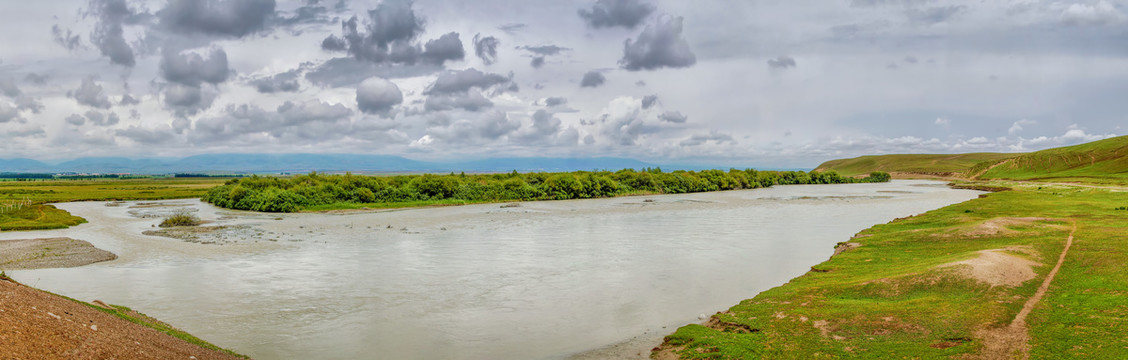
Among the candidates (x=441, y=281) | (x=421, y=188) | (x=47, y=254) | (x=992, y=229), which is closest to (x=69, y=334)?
(x=441, y=281)

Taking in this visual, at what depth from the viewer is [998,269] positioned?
49.4ft

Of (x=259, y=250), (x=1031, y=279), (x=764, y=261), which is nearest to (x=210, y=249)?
(x=259, y=250)

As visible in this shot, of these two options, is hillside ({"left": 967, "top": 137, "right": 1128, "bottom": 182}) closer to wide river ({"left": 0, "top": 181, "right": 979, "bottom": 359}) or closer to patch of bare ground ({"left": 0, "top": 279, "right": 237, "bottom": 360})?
wide river ({"left": 0, "top": 181, "right": 979, "bottom": 359})

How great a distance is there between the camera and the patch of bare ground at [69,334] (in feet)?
26.2

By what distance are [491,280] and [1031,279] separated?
1639 cm

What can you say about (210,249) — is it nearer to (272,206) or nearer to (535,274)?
(535,274)

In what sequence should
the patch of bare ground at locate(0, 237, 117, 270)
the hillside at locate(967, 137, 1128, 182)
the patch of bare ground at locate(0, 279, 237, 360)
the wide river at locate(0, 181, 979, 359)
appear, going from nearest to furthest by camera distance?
1. the patch of bare ground at locate(0, 279, 237, 360)
2. the wide river at locate(0, 181, 979, 359)
3. the patch of bare ground at locate(0, 237, 117, 270)
4. the hillside at locate(967, 137, 1128, 182)

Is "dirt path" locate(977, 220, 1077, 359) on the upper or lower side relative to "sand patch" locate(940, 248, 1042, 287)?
lower

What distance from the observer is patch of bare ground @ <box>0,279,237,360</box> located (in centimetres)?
798

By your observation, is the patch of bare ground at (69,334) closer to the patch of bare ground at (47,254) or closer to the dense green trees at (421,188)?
the patch of bare ground at (47,254)

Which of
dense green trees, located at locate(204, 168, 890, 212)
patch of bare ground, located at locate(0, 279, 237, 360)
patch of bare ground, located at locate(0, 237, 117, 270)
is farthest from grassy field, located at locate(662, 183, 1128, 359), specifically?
dense green trees, located at locate(204, 168, 890, 212)

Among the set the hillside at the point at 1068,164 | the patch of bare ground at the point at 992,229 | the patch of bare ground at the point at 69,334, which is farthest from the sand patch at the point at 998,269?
the hillside at the point at 1068,164

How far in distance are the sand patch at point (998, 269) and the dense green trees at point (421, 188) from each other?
58695mm

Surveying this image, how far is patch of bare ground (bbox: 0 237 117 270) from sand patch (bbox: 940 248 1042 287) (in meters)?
34.0
